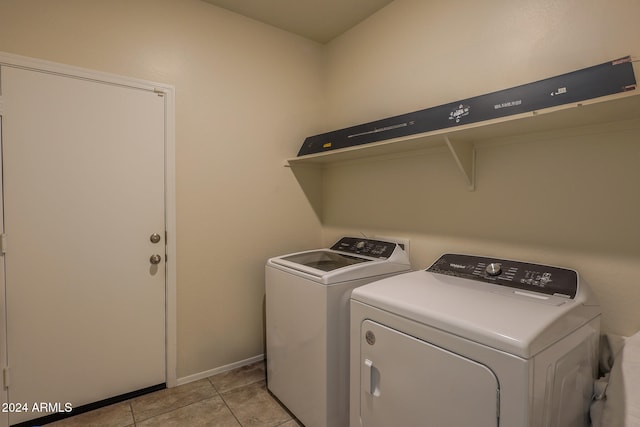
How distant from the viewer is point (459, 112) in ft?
5.14

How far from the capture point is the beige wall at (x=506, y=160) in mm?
1310

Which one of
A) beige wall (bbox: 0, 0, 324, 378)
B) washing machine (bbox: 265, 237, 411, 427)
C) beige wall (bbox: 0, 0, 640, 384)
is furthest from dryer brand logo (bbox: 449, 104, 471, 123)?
beige wall (bbox: 0, 0, 324, 378)

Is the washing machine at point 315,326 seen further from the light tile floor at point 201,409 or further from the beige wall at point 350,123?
the beige wall at point 350,123

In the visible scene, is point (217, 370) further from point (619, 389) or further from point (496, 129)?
point (496, 129)

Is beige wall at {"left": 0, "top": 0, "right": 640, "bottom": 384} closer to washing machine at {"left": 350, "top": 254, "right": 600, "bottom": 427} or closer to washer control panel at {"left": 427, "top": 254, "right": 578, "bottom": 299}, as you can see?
washer control panel at {"left": 427, "top": 254, "right": 578, "bottom": 299}

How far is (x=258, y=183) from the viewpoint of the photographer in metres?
2.43

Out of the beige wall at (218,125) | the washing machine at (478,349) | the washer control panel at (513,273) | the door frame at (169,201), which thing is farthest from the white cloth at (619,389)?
the door frame at (169,201)

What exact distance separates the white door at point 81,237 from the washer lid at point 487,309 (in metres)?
1.45

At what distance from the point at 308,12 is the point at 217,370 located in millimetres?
2631

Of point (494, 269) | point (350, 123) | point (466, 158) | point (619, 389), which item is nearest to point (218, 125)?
point (350, 123)

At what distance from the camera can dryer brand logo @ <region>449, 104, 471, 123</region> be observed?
1534 mm

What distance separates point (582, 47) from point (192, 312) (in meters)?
Answer: 2.55

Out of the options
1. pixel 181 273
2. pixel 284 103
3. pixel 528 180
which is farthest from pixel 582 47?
pixel 181 273

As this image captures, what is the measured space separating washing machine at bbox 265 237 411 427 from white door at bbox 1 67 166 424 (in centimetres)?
77
